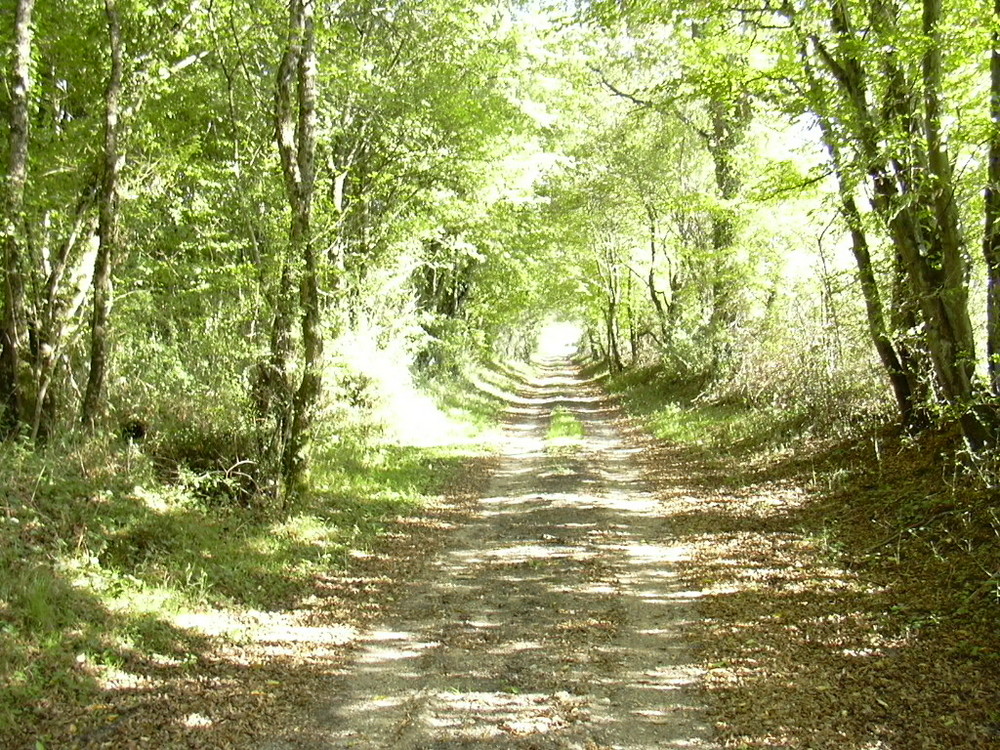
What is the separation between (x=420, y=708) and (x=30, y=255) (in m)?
8.34

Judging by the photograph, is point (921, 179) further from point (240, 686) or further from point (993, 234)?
point (240, 686)

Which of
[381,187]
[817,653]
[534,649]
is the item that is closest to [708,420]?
[381,187]

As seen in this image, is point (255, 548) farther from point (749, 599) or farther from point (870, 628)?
point (870, 628)

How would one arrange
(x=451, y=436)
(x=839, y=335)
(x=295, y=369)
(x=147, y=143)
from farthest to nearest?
(x=451, y=436) → (x=839, y=335) → (x=147, y=143) → (x=295, y=369)

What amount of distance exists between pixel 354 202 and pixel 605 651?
9.47m

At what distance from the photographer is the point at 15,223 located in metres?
8.43

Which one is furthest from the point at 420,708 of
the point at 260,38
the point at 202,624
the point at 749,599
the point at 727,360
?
the point at 727,360

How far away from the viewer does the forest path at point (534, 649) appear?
184 inches

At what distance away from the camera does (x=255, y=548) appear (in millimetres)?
7758

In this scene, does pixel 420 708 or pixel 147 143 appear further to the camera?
pixel 147 143

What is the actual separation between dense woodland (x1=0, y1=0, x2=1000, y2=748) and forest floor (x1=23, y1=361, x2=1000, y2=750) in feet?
5.40

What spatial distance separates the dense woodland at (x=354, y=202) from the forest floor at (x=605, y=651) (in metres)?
1.65

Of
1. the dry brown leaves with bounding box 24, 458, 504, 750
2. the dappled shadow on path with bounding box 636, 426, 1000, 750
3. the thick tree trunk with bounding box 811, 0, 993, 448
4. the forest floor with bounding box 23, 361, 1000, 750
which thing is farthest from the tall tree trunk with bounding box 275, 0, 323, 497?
the thick tree trunk with bounding box 811, 0, 993, 448

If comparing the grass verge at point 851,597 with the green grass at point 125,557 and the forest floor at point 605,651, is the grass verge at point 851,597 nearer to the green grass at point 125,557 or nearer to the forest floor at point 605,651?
the forest floor at point 605,651
